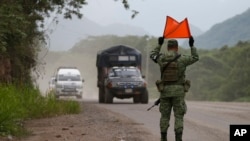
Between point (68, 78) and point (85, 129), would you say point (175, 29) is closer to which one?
point (85, 129)

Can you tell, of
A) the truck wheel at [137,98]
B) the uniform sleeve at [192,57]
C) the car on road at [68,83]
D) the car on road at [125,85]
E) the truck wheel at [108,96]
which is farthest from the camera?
the car on road at [68,83]

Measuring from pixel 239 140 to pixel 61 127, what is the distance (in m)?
7.09

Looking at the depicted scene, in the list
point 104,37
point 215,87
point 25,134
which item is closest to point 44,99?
point 25,134

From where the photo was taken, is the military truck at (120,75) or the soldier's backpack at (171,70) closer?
the soldier's backpack at (171,70)

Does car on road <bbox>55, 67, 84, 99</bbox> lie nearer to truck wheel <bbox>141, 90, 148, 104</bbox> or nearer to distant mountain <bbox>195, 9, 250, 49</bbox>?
truck wheel <bbox>141, 90, 148, 104</bbox>

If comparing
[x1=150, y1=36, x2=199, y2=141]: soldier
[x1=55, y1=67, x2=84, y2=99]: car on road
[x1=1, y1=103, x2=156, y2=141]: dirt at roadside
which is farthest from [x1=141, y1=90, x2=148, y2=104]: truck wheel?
[x1=150, y1=36, x2=199, y2=141]: soldier

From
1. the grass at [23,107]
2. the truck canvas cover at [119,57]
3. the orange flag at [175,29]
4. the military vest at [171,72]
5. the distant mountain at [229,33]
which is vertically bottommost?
the grass at [23,107]

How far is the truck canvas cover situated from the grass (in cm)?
1181

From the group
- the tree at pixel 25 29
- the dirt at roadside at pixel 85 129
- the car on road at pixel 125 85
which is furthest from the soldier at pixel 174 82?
the car on road at pixel 125 85

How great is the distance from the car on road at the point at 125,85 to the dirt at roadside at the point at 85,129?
32.5ft

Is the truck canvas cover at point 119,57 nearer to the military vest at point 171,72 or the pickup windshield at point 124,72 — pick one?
the pickup windshield at point 124,72

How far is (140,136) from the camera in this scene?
12102 mm

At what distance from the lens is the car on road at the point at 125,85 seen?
1073 inches

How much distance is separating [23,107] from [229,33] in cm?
13271
